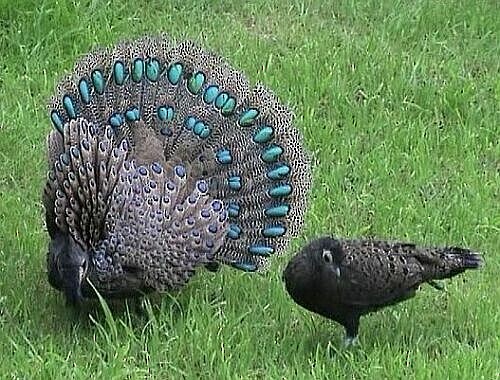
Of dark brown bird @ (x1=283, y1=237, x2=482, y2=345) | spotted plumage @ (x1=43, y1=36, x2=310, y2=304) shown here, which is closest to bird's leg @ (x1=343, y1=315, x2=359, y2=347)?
dark brown bird @ (x1=283, y1=237, x2=482, y2=345)

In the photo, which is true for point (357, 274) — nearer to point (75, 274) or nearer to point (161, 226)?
point (161, 226)

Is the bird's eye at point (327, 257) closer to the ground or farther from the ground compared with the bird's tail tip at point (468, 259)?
farther from the ground

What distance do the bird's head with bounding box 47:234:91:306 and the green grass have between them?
0.17 metres

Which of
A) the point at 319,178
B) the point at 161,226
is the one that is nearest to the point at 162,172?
the point at 161,226

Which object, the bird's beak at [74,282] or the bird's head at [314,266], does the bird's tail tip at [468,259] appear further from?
the bird's beak at [74,282]

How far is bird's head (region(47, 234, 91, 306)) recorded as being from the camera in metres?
5.35

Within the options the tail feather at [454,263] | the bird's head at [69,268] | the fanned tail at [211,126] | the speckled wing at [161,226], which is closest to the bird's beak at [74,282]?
the bird's head at [69,268]

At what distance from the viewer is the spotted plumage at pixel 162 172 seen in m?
5.39

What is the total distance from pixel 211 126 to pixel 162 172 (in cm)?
37

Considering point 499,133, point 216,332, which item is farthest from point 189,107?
point 499,133

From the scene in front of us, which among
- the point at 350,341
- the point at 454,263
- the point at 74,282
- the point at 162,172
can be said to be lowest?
the point at 350,341

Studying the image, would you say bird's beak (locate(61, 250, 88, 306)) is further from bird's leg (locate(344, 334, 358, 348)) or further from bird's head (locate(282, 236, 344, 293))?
bird's leg (locate(344, 334, 358, 348))

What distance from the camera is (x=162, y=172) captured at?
557 cm

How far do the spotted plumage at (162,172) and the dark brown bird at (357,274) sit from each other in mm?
522
